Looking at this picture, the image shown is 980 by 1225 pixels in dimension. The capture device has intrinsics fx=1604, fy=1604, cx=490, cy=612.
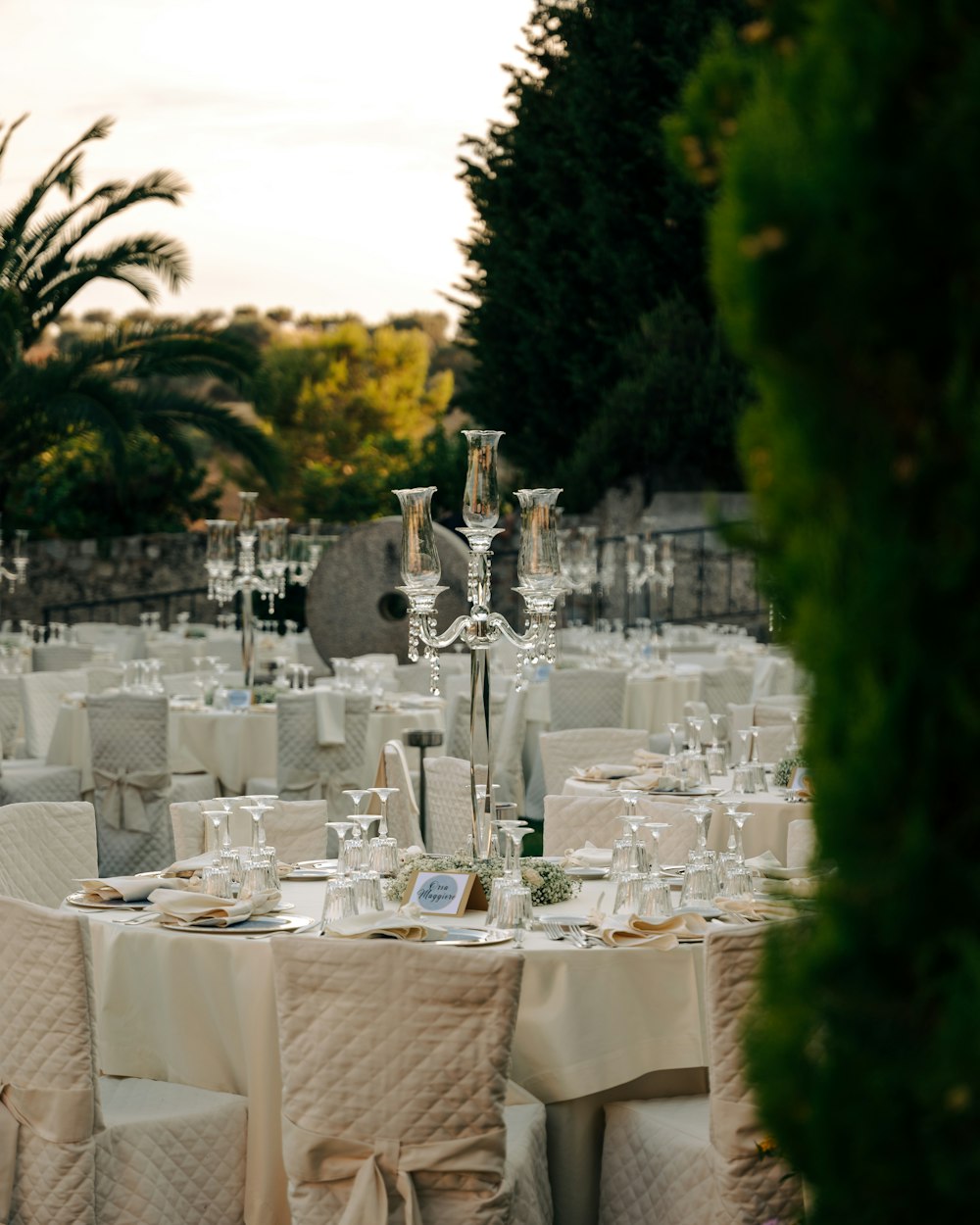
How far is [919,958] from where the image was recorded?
1.39 meters

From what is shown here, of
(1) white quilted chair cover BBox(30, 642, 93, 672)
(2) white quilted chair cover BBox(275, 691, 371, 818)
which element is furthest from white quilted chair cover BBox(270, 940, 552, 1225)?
(1) white quilted chair cover BBox(30, 642, 93, 672)

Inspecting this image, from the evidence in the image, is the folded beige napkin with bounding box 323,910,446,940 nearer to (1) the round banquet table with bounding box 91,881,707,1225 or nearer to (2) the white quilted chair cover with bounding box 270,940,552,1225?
(1) the round banquet table with bounding box 91,881,707,1225

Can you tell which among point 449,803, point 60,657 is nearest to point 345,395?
point 60,657

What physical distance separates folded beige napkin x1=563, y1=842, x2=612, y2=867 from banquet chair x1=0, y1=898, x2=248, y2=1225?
57.1 inches

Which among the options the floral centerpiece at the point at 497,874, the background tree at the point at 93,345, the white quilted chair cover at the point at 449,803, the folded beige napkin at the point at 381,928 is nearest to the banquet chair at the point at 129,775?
the white quilted chair cover at the point at 449,803

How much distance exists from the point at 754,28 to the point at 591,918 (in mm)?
2675

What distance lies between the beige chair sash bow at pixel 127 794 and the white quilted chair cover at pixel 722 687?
388 cm

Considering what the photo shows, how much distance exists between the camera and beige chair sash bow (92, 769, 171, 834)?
7.88m

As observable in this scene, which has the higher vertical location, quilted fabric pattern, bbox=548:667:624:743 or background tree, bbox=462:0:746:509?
background tree, bbox=462:0:746:509

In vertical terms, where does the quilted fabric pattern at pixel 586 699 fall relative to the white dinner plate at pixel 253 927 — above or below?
above

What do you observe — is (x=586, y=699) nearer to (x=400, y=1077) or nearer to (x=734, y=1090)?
(x=734, y=1090)

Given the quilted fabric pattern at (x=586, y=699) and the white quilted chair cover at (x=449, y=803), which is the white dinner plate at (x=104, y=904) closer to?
the white quilted chair cover at (x=449, y=803)

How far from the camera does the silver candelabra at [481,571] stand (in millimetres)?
4355

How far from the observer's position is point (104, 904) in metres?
4.10
